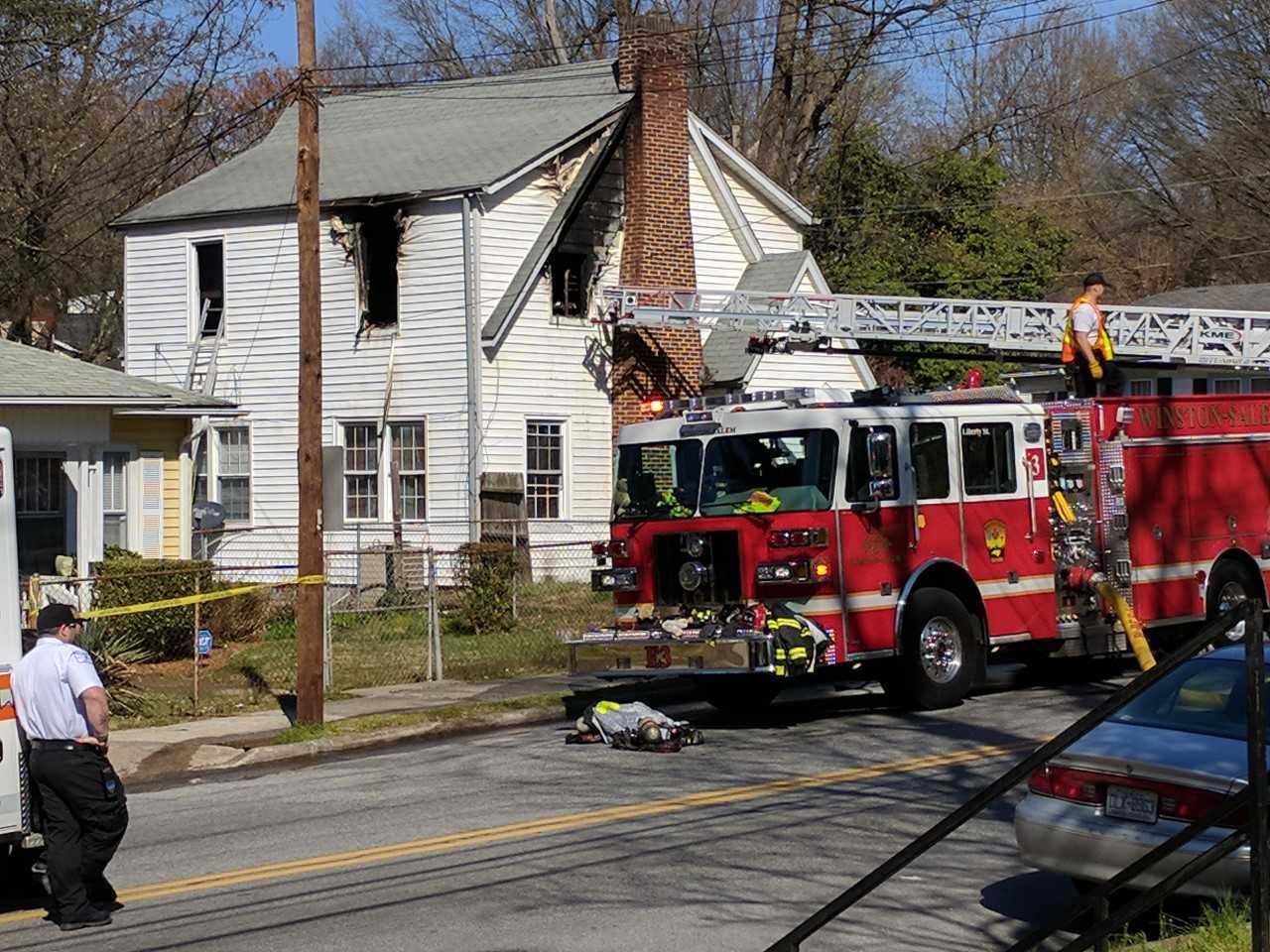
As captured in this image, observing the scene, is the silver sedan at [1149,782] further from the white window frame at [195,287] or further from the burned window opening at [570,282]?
the white window frame at [195,287]

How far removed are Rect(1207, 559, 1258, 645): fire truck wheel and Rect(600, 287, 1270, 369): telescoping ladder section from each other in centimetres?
283

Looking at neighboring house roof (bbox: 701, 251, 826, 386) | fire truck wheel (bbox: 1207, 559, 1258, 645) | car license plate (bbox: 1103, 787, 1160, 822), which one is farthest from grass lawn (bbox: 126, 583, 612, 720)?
car license plate (bbox: 1103, 787, 1160, 822)

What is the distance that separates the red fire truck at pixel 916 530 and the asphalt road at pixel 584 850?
0.93 m

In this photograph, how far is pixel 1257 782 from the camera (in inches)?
227

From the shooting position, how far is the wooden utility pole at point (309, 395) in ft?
52.8

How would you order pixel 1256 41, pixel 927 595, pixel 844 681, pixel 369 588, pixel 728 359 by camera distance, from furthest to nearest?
pixel 1256 41 < pixel 728 359 < pixel 369 588 < pixel 844 681 < pixel 927 595

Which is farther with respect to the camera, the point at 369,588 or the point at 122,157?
the point at 122,157

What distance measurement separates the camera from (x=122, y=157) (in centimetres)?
4397

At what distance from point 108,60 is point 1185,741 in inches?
1339

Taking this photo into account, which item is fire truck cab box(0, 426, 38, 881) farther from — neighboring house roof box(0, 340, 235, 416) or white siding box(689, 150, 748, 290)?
white siding box(689, 150, 748, 290)

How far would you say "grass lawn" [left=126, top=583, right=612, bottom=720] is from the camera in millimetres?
18953

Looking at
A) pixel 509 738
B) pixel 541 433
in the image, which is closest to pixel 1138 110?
pixel 541 433

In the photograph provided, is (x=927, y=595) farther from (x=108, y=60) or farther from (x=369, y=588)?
(x=108, y=60)

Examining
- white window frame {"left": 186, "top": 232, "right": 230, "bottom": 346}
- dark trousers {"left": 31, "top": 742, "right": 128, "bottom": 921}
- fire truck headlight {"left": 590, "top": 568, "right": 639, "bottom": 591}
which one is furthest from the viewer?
white window frame {"left": 186, "top": 232, "right": 230, "bottom": 346}
